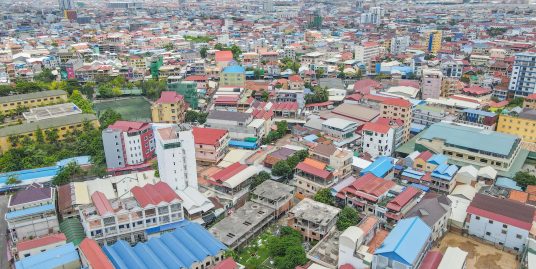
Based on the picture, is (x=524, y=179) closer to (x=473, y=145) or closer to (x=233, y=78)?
(x=473, y=145)

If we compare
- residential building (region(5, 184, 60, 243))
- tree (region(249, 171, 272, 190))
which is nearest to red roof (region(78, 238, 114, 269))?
residential building (region(5, 184, 60, 243))

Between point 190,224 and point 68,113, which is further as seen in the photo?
point 68,113

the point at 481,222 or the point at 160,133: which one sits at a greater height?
the point at 160,133

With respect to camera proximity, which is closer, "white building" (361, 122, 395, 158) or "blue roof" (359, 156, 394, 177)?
"blue roof" (359, 156, 394, 177)

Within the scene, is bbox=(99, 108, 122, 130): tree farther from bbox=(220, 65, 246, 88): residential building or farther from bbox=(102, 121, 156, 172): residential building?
bbox=(220, 65, 246, 88): residential building

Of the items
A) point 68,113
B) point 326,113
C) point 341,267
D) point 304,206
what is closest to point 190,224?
point 304,206

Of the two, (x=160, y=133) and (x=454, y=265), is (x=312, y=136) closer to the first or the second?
(x=160, y=133)

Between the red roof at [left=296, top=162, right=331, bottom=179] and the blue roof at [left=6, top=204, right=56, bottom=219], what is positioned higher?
the red roof at [left=296, top=162, right=331, bottom=179]
